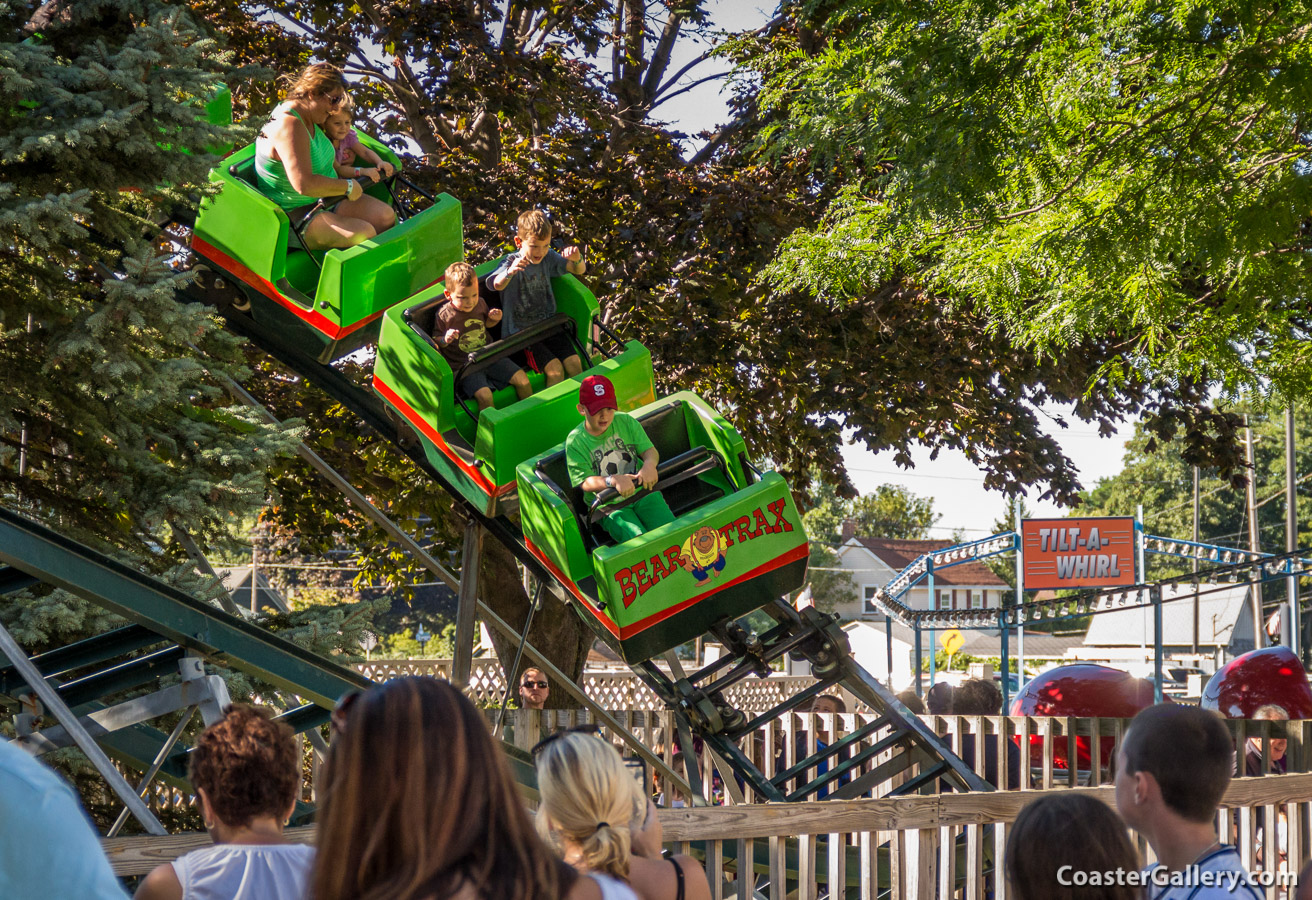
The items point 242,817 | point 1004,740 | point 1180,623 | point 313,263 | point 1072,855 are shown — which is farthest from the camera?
point 1180,623

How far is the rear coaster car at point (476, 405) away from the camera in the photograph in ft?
21.9

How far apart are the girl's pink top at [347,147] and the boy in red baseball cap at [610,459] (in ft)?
6.86

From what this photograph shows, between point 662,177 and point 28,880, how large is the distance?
932 cm

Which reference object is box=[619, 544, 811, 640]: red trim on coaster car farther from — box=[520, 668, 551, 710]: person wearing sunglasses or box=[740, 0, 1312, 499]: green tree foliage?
box=[520, 668, 551, 710]: person wearing sunglasses

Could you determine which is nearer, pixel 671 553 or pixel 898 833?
pixel 898 833

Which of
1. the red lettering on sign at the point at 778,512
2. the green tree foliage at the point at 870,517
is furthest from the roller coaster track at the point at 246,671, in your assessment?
the green tree foliage at the point at 870,517

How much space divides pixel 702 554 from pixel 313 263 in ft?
10.1

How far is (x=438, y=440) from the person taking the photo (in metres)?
6.92

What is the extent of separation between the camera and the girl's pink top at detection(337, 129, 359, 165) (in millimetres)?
6992

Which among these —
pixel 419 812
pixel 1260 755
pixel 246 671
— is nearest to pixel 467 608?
pixel 246 671

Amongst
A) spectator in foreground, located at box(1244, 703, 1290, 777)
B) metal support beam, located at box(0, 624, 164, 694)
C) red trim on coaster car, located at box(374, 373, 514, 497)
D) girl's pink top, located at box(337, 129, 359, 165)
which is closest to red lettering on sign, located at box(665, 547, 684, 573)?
red trim on coaster car, located at box(374, 373, 514, 497)

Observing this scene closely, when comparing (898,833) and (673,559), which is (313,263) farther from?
(898,833)

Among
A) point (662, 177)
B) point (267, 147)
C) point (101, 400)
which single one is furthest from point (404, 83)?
point (101, 400)

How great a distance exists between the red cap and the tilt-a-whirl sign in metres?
16.1
